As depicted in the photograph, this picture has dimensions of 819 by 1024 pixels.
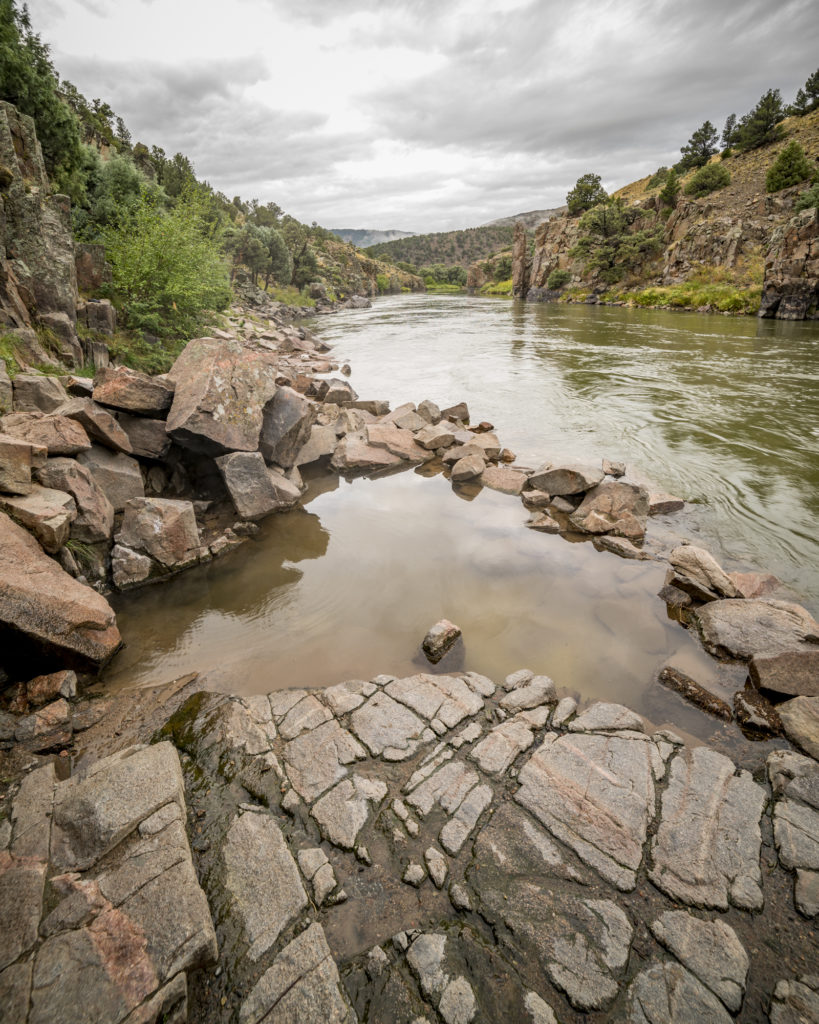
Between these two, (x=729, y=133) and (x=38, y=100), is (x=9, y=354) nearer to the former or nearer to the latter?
(x=38, y=100)

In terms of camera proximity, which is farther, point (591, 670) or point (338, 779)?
point (591, 670)

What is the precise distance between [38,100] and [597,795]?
29157mm

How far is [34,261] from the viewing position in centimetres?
967

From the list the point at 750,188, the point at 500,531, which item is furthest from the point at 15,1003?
the point at 750,188

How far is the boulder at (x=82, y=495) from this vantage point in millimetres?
5695

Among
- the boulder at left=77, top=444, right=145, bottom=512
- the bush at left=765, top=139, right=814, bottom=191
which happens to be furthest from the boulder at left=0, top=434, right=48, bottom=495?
the bush at left=765, top=139, right=814, bottom=191

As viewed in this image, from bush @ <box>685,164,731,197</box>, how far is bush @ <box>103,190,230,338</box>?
73784 mm

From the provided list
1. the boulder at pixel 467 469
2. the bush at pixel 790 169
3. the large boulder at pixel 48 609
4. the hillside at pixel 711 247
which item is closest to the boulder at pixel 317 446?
the boulder at pixel 467 469

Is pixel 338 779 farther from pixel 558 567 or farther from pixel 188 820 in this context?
pixel 558 567

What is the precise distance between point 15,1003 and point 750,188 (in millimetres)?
79305

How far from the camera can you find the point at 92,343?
34.1 ft

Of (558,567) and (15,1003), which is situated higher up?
(15,1003)

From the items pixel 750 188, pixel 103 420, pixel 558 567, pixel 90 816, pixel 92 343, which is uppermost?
pixel 750 188

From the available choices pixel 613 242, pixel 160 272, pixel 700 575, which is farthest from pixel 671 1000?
pixel 613 242
